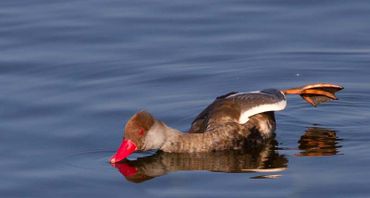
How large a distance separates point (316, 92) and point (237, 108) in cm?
121

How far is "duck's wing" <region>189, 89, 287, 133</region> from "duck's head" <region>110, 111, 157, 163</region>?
2.90ft

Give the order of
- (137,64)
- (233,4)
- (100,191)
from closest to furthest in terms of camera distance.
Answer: (100,191), (137,64), (233,4)

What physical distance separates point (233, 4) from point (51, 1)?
9.69 ft

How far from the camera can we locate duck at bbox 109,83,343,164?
1313 centimetres

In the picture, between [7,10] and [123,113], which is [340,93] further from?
[7,10]

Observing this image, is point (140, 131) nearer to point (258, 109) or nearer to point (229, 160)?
point (229, 160)

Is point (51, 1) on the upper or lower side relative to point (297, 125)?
upper

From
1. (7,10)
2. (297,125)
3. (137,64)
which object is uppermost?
(7,10)

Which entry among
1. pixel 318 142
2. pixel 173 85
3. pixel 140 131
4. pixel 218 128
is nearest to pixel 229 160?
pixel 218 128

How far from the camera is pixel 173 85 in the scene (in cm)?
1562

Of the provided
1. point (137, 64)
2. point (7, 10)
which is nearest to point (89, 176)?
point (137, 64)

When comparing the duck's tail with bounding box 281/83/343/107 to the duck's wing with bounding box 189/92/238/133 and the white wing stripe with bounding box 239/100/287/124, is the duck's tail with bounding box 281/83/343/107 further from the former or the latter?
the duck's wing with bounding box 189/92/238/133

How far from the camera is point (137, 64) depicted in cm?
1644

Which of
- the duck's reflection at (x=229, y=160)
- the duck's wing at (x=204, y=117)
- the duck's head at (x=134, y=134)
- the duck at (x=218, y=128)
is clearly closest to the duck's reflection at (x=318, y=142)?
the duck's reflection at (x=229, y=160)
